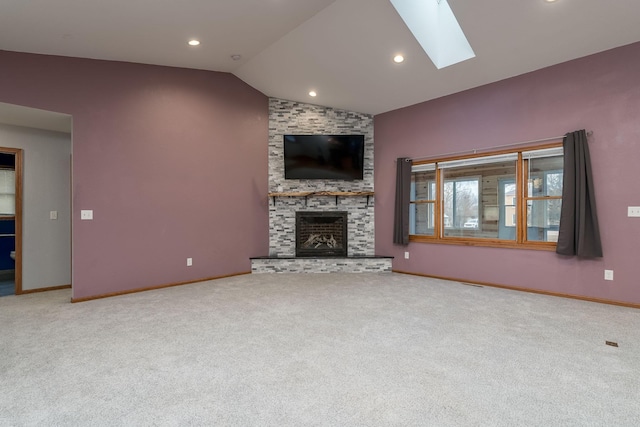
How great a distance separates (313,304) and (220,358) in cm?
153

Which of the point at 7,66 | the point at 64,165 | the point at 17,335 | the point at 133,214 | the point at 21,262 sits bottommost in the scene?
the point at 17,335

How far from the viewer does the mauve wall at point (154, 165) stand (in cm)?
404

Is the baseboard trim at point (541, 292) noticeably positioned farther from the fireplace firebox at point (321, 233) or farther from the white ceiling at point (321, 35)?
the white ceiling at point (321, 35)

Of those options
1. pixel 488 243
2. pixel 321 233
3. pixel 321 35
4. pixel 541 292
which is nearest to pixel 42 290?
pixel 321 233

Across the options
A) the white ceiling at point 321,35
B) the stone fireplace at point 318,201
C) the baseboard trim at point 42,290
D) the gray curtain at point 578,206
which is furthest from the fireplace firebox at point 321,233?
the baseboard trim at point 42,290

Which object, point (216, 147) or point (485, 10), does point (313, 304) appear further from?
point (485, 10)

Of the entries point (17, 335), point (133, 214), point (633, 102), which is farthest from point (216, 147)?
point (633, 102)

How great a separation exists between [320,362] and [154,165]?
12.0ft

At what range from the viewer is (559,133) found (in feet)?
13.6

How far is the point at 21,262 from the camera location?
177 inches

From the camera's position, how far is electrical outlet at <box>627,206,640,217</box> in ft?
12.0

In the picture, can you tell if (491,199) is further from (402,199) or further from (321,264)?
(321,264)

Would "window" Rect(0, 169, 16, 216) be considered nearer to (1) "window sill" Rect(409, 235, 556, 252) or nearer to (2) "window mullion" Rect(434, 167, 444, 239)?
(1) "window sill" Rect(409, 235, 556, 252)

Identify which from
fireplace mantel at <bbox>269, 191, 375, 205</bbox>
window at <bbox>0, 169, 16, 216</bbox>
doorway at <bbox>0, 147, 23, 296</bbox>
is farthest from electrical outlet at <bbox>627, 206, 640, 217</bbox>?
window at <bbox>0, 169, 16, 216</bbox>
